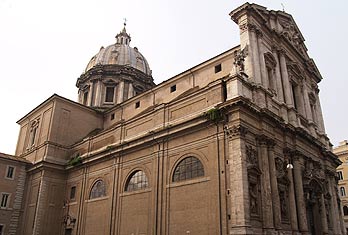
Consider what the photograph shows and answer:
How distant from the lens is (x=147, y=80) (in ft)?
131

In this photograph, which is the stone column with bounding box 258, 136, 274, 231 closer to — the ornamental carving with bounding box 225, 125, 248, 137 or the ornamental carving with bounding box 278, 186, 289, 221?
the ornamental carving with bounding box 278, 186, 289, 221

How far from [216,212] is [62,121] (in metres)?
18.2

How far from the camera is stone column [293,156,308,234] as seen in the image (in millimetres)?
18594

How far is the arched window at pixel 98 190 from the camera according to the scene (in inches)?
947

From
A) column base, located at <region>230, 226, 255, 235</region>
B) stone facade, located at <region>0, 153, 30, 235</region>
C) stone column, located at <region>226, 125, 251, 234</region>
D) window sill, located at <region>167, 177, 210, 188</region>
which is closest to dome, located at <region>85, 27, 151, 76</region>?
stone facade, located at <region>0, 153, 30, 235</region>

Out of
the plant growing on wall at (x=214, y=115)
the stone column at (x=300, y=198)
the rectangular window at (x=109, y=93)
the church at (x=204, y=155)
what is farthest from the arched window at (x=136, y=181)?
the rectangular window at (x=109, y=93)

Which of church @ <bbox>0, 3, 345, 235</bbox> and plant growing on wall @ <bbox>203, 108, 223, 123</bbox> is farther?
plant growing on wall @ <bbox>203, 108, 223, 123</bbox>

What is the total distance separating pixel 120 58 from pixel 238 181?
28758 millimetres

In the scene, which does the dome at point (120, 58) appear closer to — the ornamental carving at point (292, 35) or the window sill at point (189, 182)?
the ornamental carving at point (292, 35)

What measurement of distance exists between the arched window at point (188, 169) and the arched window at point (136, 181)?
261 centimetres

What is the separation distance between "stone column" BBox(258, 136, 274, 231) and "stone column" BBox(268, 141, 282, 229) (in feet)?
0.97

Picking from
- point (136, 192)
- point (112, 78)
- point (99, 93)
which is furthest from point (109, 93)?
point (136, 192)

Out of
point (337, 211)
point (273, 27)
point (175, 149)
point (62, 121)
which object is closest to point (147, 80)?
point (62, 121)

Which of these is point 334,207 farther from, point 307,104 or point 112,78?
point 112,78
